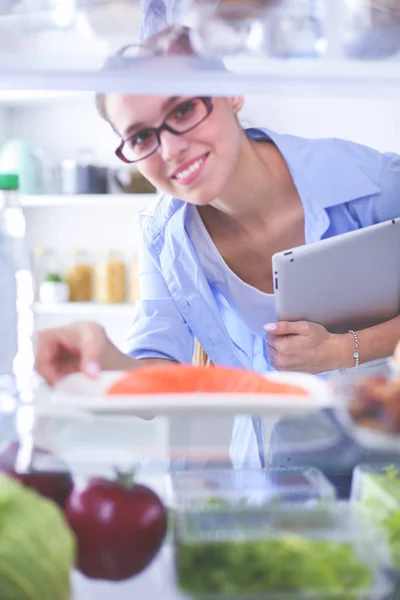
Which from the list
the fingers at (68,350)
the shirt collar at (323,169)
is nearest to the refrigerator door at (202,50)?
the fingers at (68,350)

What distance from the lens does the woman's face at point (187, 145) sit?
37.2 inches

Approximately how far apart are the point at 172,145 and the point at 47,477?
0.45 metres

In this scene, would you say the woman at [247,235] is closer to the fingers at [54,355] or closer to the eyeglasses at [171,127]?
the eyeglasses at [171,127]

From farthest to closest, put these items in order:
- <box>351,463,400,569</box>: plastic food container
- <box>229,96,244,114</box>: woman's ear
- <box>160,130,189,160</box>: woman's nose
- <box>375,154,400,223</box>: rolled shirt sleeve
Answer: <box>375,154,400,223</box>: rolled shirt sleeve
<box>229,96,244,114</box>: woman's ear
<box>160,130,189,160</box>: woman's nose
<box>351,463,400,569</box>: plastic food container

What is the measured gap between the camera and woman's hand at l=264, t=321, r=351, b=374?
1107mm

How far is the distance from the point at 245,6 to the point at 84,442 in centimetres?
44

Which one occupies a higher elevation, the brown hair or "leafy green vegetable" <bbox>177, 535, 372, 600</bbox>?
the brown hair

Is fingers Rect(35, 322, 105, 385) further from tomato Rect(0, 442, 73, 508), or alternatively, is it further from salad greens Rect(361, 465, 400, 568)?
salad greens Rect(361, 465, 400, 568)

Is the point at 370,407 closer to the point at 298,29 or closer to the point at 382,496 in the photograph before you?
the point at 382,496

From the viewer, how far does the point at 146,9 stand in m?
0.79

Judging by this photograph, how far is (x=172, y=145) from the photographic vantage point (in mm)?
994

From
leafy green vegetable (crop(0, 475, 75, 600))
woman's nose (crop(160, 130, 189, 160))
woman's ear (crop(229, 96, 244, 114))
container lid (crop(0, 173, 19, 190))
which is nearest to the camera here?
leafy green vegetable (crop(0, 475, 75, 600))

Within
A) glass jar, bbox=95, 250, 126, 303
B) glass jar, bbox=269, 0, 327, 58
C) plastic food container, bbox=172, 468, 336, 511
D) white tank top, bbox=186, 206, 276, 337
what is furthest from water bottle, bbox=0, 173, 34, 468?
glass jar, bbox=95, 250, 126, 303

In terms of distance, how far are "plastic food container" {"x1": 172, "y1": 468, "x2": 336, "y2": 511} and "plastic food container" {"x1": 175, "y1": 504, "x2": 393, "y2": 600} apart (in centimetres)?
4
